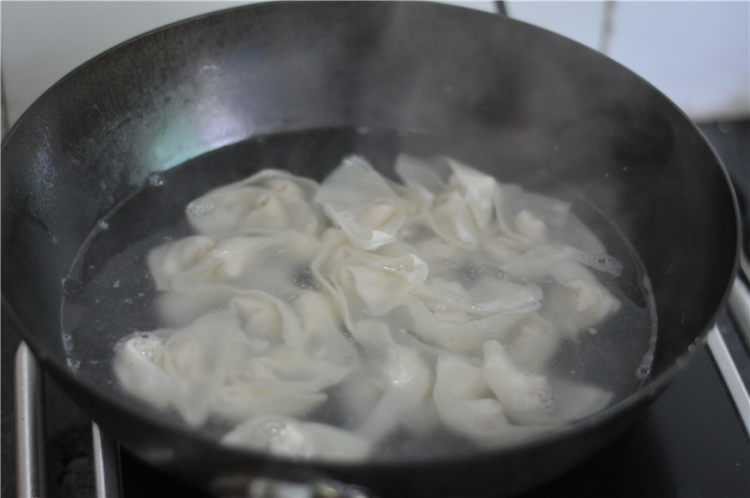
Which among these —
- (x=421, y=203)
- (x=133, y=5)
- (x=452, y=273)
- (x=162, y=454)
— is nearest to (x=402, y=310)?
(x=452, y=273)

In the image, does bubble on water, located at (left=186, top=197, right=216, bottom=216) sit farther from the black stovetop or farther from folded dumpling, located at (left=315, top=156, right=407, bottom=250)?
the black stovetop

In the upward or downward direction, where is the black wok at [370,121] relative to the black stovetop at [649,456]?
upward

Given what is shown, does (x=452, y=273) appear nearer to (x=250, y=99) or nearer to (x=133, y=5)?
(x=250, y=99)

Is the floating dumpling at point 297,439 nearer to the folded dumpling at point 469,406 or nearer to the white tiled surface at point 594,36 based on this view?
the folded dumpling at point 469,406

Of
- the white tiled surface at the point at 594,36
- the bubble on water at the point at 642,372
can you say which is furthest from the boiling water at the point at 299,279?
the white tiled surface at the point at 594,36

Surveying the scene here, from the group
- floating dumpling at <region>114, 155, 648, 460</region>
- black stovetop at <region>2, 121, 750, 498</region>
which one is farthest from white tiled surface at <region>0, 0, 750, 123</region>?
black stovetop at <region>2, 121, 750, 498</region>

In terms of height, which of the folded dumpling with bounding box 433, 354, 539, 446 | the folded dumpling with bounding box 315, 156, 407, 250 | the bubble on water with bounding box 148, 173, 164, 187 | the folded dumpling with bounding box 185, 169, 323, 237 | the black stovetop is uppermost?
the bubble on water with bounding box 148, 173, 164, 187
